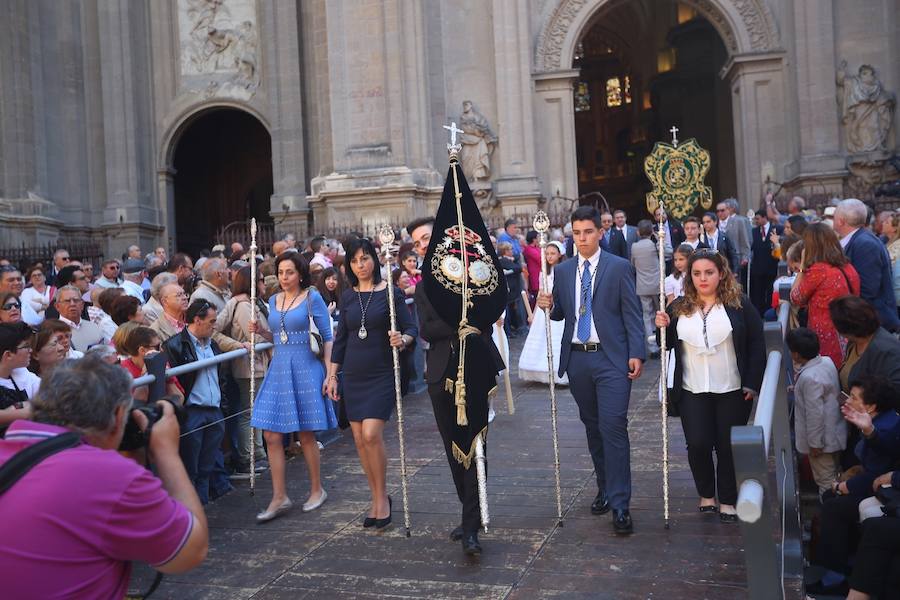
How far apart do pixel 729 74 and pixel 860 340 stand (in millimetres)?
19650

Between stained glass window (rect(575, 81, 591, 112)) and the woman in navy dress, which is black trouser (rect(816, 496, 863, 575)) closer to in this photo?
the woman in navy dress

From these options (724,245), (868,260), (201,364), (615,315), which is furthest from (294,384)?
(724,245)

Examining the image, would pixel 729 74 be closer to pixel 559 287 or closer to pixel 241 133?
pixel 241 133

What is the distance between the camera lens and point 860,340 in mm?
6773

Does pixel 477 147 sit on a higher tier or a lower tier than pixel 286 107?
lower

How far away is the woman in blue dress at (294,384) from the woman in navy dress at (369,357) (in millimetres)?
514

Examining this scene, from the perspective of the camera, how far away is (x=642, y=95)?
41.5m

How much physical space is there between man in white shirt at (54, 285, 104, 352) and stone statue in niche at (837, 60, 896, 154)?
773 inches

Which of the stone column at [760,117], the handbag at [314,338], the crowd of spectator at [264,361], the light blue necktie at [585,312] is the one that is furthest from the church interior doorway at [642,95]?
the light blue necktie at [585,312]

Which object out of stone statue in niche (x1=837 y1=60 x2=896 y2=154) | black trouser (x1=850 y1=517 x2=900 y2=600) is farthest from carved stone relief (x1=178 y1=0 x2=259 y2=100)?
black trouser (x1=850 y1=517 x2=900 y2=600)

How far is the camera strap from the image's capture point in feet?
8.94

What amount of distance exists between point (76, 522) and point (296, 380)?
4.56 meters

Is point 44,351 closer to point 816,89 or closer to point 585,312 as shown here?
point 585,312

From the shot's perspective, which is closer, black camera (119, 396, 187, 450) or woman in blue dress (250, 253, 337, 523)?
black camera (119, 396, 187, 450)
